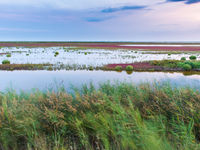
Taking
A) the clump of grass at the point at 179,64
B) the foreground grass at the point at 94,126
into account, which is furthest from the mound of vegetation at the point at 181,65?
the foreground grass at the point at 94,126

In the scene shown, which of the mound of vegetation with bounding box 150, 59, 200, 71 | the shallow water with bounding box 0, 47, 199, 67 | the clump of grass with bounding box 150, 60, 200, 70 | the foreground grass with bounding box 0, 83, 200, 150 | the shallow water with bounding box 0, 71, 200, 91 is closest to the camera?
the foreground grass with bounding box 0, 83, 200, 150

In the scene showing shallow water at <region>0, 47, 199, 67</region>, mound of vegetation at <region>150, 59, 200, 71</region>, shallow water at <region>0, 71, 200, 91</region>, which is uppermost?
shallow water at <region>0, 47, 199, 67</region>

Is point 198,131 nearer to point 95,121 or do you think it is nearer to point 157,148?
point 157,148

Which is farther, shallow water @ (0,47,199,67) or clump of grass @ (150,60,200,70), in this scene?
shallow water @ (0,47,199,67)

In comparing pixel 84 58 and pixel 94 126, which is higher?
pixel 84 58

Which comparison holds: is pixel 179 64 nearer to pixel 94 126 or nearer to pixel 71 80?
pixel 71 80

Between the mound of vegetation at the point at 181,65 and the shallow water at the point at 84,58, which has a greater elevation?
the shallow water at the point at 84,58

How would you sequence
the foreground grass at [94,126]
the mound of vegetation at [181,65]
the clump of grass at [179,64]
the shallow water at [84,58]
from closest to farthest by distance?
the foreground grass at [94,126]
the mound of vegetation at [181,65]
the clump of grass at [179,64]
the shallow water at [84,58]

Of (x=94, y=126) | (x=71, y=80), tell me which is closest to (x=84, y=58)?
(x=71, y=80)

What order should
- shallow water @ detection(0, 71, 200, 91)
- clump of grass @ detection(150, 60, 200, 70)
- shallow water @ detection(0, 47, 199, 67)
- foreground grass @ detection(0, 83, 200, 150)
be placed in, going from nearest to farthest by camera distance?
foreground grass @ detection(0, 83, 200, 150)
shallow water @ detection(0, 71, 200, 91)
clump of grass @ detection(150, 60, 200, 70)
shallow water @ detection(0, 47, 199, 67)

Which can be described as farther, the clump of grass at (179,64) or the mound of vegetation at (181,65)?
the clump of grass at (179,64)

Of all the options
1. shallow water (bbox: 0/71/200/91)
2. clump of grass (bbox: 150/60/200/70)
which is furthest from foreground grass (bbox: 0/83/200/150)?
clump of grass (bbox: 150/60/200/70)

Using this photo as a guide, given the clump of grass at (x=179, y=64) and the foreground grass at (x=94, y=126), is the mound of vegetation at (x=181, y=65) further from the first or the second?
the foreground grass at (x=94, y=126)

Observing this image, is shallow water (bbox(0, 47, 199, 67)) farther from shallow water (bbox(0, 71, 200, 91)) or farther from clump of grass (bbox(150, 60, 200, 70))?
shallow water (bbox(0, 71, 200, 91))
